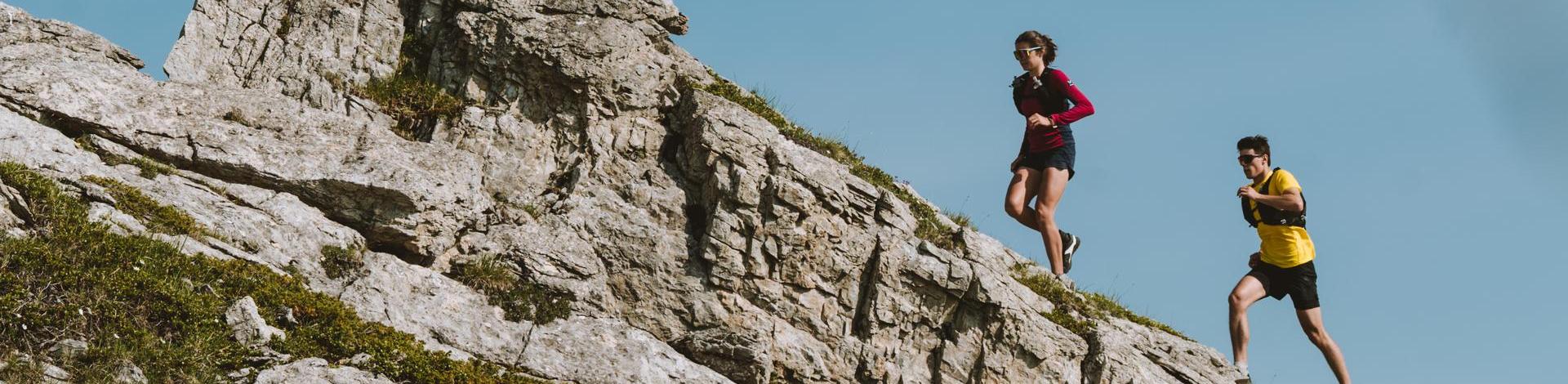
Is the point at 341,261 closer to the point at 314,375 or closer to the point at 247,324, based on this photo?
the point at 247,324

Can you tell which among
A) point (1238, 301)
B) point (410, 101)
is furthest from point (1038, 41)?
point (410, 101)

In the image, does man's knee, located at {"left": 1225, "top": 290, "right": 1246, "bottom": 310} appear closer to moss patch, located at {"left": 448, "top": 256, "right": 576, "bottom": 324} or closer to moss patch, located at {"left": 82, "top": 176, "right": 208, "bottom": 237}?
moss patch, located at {"left": 448, "top": 256, "right": 576, "bottom": 324}

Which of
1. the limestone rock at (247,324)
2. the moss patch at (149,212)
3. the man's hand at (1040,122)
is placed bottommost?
the limestone rock at (247,324)

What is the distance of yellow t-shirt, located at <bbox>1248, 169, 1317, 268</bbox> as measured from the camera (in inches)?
580

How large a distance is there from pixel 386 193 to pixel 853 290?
6.09 meters

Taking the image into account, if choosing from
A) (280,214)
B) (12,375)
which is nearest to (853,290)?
(280,214)

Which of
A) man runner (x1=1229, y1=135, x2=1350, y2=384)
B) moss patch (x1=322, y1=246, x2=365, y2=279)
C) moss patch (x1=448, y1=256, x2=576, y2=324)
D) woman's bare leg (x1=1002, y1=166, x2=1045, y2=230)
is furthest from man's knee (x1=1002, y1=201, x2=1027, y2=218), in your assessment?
moss patch (x1=322, y1=246, x2=365, y2=279)

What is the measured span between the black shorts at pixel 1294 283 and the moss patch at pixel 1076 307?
3017mm

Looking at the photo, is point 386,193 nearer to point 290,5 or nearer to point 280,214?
point 280,214

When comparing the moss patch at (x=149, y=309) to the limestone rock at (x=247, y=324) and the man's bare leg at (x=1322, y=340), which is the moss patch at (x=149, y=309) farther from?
the man's bare leg at (x=1322, y=340)

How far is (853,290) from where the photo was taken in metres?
16.5

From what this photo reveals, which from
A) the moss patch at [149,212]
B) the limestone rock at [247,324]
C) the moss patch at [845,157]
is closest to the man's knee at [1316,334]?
the moss patch at [845,157]

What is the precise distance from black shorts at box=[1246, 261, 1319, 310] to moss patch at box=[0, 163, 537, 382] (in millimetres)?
8909

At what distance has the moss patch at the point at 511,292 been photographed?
1420cm
